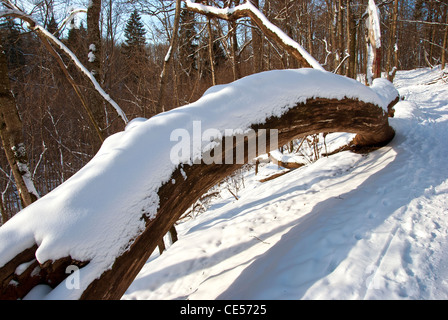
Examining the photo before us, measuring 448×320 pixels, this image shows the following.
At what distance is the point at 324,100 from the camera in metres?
2.58

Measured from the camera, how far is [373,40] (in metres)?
4.95

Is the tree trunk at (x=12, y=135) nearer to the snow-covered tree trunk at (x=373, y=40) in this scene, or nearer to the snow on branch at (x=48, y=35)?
the snow on branch at (x=48, y=35)

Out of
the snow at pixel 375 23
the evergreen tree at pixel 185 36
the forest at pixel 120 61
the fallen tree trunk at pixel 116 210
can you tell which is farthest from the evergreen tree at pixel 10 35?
the snow at pixel 375 23

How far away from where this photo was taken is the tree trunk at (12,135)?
2988 mm

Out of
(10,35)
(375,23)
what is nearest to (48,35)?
(10,35)

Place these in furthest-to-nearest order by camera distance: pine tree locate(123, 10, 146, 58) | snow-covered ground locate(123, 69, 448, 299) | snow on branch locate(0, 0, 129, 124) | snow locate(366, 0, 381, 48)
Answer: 1. pine tree locate(123, 10, 146, 58)
2. snow locate(366, 0, 381, 48)
3. snow on branch locate(0, 0, 129, 124)
4. snow-covered ground locate(123, 69, 448, 299)

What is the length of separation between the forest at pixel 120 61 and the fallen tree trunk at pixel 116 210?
1.71m

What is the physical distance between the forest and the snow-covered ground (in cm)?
204

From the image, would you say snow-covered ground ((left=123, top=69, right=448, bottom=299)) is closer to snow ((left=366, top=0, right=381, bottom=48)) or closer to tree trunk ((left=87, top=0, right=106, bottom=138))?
snow ((left=366, top=0, right=381, bottom=48))

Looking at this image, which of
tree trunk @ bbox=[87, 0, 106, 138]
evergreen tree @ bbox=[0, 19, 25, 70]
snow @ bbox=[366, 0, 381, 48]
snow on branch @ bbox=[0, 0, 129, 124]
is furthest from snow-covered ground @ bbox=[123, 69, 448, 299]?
evergreen tree @ bbox=[0, 19, 25, 70]

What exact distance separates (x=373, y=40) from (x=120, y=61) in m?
12.3

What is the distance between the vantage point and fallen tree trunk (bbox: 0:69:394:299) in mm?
1168

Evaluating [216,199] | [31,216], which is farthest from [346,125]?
[216,199]
